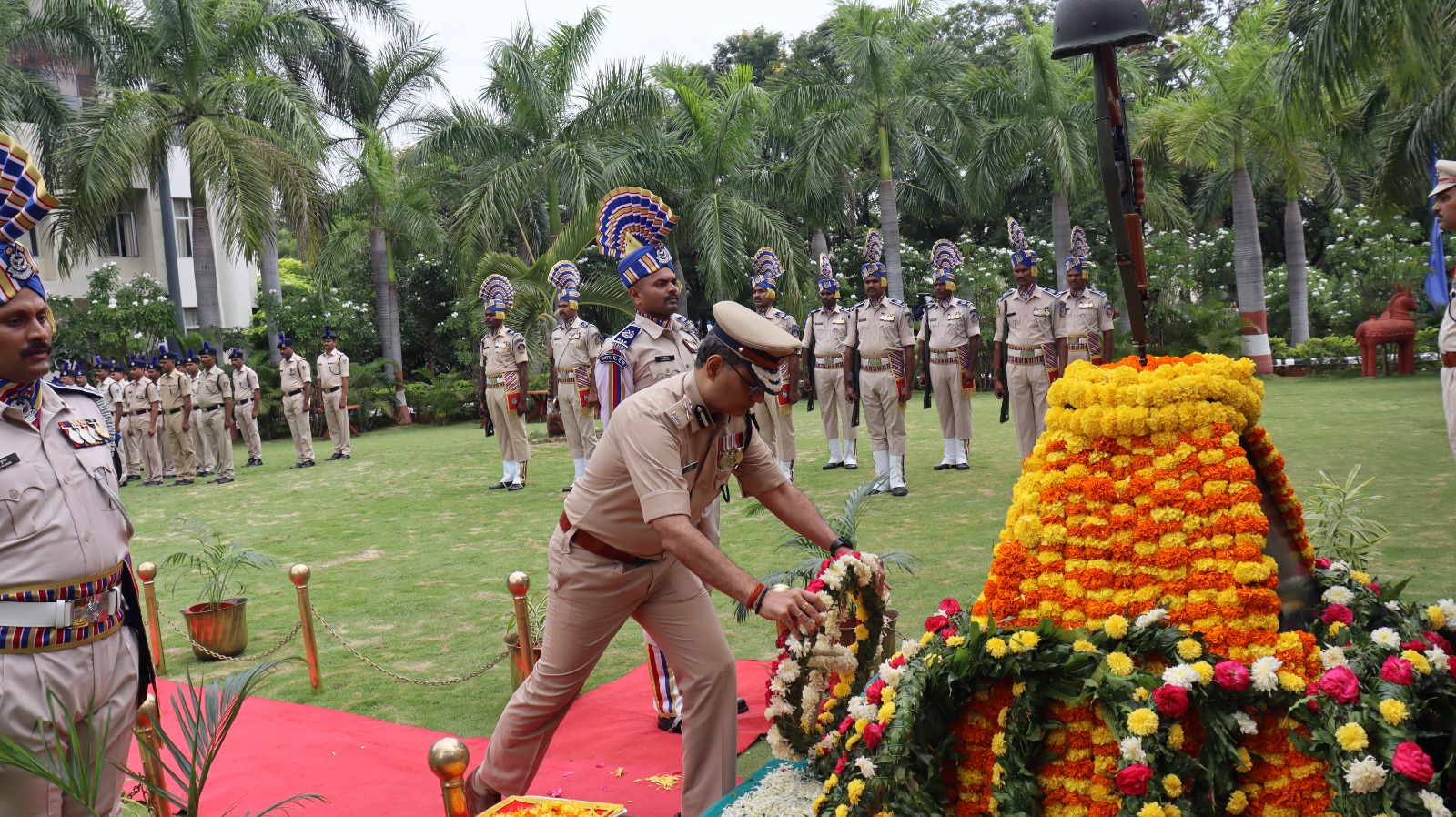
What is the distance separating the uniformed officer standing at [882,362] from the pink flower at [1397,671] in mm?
7939

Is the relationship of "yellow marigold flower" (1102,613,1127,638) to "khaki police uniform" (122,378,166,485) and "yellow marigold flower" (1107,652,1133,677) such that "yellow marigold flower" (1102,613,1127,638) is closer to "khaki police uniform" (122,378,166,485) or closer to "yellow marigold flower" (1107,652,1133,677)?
"yellow marigold flower" (1107,652,1133,677)

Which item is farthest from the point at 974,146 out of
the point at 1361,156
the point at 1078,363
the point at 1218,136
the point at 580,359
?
the point at 1078,363

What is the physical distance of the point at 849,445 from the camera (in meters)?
13.1

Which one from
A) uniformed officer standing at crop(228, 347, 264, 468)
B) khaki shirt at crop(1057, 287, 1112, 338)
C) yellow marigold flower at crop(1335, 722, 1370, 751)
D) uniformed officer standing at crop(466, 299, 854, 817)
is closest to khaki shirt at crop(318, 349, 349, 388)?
uniformed officer standing at crop(228, 347, 264, 468)

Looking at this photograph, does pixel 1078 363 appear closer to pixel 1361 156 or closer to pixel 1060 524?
pixel 1060 524

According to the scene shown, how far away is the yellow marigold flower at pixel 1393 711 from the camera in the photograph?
2.91 meters

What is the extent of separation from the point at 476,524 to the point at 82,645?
315 inches

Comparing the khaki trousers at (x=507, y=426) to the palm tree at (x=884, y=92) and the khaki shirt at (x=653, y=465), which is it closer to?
the khaki shirt at (x=653, y=465)

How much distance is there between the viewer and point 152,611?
6352mm

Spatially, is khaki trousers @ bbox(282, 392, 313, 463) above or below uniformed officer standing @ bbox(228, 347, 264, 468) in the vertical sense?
below

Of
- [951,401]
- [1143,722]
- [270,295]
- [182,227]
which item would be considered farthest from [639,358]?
[182,227]

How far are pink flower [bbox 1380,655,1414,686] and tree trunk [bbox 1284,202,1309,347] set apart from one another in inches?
959

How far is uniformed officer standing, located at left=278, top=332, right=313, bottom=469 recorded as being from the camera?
1756cm

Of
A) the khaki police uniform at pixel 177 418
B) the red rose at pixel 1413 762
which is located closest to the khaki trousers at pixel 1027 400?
the red rose at pixel 1413 762
